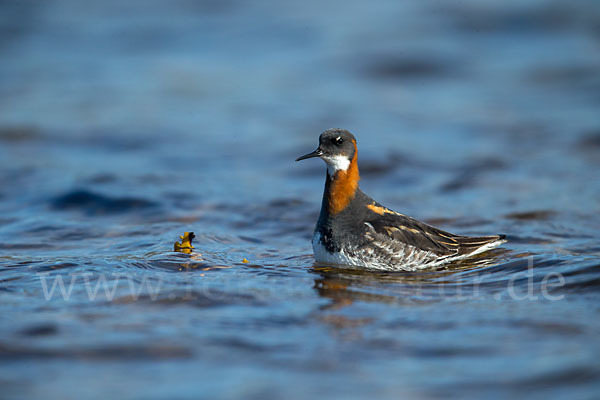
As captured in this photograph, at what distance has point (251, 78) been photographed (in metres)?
15.9

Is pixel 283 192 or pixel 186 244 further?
pixel 283 192

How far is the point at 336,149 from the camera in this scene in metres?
7.58

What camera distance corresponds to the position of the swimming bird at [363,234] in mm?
7211

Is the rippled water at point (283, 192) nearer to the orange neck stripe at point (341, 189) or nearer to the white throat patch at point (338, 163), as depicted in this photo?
the orange neck stripe at point (341, 189)

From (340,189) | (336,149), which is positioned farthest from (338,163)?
(340,189)

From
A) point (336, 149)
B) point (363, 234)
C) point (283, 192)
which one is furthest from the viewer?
point (283, 192)

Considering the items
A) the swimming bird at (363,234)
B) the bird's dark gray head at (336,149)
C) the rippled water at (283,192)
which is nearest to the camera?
the rippled water at (283,192)

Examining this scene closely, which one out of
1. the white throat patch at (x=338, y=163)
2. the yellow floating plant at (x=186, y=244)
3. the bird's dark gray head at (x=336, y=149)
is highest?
the bird's dark gray head at (x=336, y=149)

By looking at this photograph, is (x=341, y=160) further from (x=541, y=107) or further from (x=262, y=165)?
(x=541, y=107)

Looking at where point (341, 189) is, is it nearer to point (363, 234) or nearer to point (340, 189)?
point (340, 189)

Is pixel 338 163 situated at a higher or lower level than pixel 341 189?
higher

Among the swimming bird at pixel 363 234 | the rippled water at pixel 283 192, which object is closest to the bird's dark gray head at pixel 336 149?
the swimming bird at pixel 363 234

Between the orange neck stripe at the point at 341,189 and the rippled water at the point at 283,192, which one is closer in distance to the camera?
the rippled water at the point at 283,192

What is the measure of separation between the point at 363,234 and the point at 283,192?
333 cm
